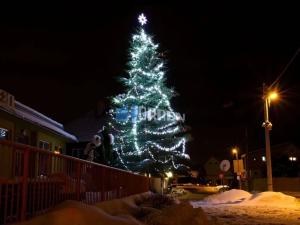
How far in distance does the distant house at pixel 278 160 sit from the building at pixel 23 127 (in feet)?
107

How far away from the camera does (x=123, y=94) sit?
121ft

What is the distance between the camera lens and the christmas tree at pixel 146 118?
35.5 m

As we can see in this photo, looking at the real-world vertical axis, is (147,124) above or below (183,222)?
above

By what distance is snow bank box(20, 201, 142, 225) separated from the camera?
7.18 meters

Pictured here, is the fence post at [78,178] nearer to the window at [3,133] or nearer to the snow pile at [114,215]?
the snow pile at [114,215]

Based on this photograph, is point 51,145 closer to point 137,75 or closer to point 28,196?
point 137,75

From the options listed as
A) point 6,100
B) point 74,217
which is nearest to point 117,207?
point 74,217

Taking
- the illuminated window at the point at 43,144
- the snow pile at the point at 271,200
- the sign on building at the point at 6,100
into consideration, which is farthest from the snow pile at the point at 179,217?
the illuminated window at the point at 43,144

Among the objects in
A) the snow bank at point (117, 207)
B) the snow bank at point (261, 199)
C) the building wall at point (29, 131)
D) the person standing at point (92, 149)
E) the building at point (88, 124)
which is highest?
the building at point (88, 124)

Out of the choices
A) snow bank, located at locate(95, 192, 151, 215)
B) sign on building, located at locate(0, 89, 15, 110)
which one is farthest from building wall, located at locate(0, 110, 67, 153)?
snow bank, located at locate(95, 192, 151, 215)

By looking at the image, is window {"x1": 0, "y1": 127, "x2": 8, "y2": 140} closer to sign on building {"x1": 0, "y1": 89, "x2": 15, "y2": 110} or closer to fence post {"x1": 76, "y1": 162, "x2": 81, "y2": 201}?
sign on building {"x1": 0, "y1": 89, "x2": 15, "y2": 110}

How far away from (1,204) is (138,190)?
14.2 meters

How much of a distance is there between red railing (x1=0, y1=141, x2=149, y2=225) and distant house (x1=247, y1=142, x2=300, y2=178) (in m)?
44.5

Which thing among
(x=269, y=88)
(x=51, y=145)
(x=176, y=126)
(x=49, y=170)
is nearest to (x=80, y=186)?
(x=49, y=170)
